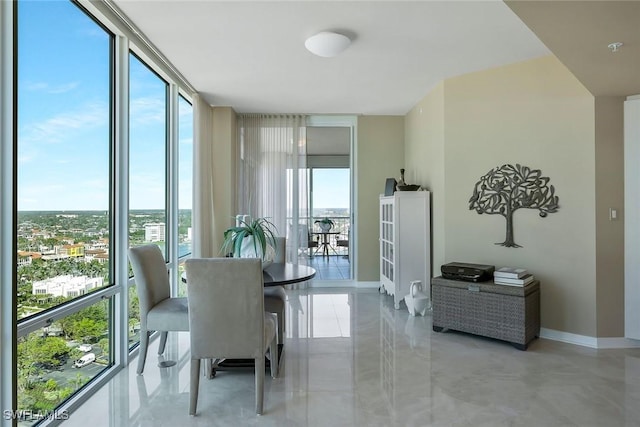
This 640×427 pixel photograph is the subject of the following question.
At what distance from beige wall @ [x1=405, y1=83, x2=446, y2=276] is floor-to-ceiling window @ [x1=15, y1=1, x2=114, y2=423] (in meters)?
3.23

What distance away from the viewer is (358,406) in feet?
7.85

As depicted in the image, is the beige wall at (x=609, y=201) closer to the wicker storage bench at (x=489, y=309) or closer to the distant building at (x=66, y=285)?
the wicker storage bench at (x=489, y=309)

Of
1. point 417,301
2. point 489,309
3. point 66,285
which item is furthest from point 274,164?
point 66,285

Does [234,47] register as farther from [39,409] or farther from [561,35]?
[39,409]

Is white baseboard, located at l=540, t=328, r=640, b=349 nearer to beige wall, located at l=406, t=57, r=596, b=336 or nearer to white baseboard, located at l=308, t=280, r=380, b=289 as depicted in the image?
beige wall, located at l=406, t=57, r=596, b=336

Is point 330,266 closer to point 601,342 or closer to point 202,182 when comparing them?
point 202,182

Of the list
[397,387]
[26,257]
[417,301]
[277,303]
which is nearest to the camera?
[26,257]

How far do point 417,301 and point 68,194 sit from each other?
3.49 metres

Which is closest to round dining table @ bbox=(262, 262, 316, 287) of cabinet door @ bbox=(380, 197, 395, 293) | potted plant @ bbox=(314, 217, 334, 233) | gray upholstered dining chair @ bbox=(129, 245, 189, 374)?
gray upholstered dining chair @ bbox=(129, 245, 189, 374)

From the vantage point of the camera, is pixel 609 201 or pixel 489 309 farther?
pixel 489 309

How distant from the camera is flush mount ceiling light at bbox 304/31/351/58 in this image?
2.97 meters

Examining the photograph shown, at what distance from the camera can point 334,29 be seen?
2.97 m

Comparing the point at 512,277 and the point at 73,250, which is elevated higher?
the point at 73,250

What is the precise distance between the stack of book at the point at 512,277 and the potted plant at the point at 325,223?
196 inches
